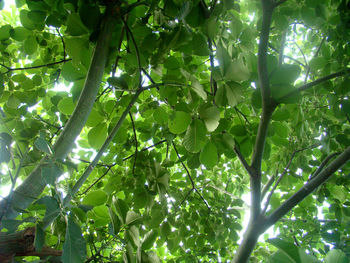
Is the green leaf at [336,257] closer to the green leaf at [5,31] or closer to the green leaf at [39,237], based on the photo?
the green leaf at [39,237]

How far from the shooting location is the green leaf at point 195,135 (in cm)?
126

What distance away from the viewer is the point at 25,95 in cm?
162

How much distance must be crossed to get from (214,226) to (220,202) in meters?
0.20

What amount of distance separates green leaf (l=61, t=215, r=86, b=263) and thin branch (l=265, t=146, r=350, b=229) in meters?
1.05

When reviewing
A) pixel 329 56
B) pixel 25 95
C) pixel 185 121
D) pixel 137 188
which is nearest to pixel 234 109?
pixel 185 121

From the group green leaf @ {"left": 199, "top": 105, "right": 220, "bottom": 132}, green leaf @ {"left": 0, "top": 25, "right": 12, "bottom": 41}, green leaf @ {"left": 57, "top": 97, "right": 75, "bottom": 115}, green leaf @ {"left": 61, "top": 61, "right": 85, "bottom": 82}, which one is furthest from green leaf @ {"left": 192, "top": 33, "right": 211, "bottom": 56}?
green leaf @ {"left": 0, "top": 25, "right": 12, "bottom": 41}

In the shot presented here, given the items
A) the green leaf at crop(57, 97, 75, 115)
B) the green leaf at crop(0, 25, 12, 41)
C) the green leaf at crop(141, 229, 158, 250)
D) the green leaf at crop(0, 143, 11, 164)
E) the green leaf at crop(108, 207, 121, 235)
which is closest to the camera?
the green leaf at crop(0, 143, 11, 164)

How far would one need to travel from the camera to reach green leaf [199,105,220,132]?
1.09 metres

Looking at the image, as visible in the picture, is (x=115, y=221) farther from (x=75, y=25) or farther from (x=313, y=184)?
(x=313, y=184)

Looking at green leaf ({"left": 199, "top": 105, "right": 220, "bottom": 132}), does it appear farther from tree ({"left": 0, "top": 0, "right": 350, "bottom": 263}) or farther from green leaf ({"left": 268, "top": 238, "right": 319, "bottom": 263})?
green leaf ({"left": 268, "top": 238, "right": 319, "bottom": 263})

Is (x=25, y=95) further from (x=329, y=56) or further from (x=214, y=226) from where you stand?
(x=329, y=56)

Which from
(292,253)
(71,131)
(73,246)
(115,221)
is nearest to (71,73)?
(71,131)

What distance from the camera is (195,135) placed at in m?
1.26

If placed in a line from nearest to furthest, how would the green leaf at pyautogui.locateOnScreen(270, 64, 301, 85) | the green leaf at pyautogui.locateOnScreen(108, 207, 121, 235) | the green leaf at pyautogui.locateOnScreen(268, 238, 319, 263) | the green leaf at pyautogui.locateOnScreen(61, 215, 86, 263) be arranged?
the green leaf at pyautogui.locateOnScreen(268, 238, 319, 263) → the green leaf at pyautogui.locateOnScreen(61, 215, 86, 263) → the green leaf at pyautogui.locateOnScreen(108, 207, 121, 235) → the green leaf at pyautogui.locateOnScreen(270, 64, 301, 85)
